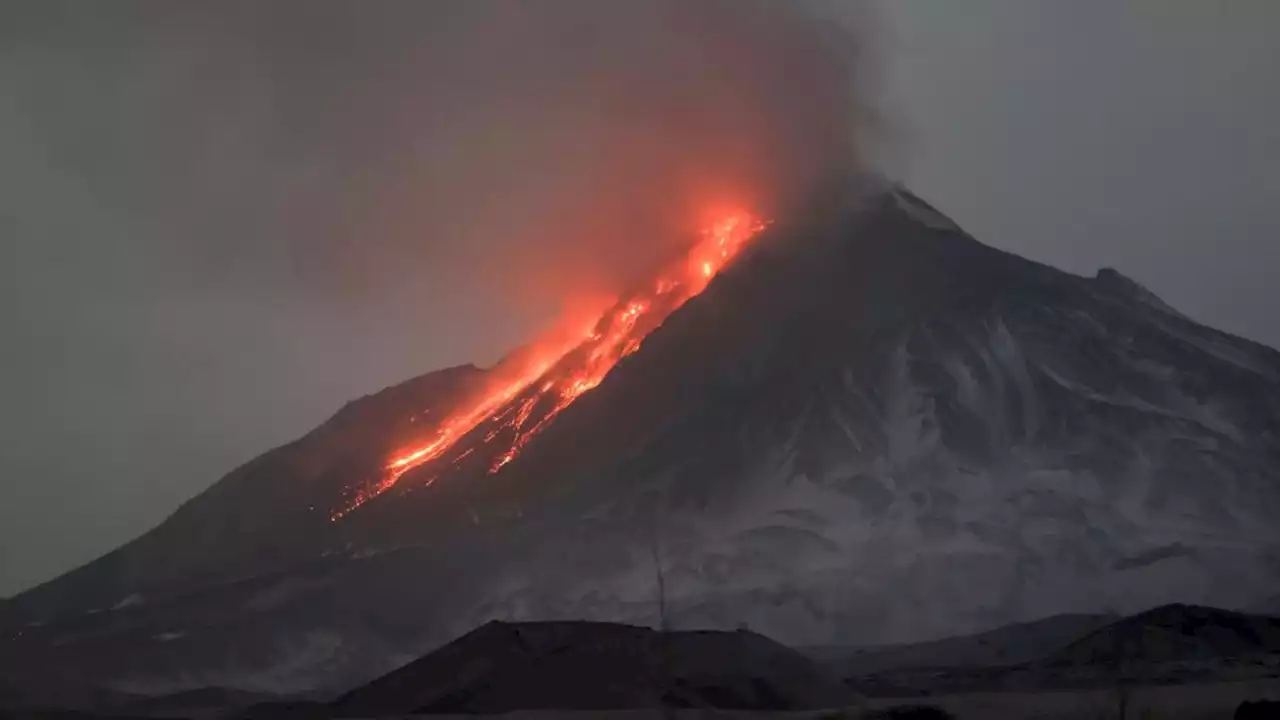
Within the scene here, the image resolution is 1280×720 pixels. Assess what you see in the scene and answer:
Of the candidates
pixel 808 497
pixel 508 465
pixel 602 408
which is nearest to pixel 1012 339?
pixel 808 497

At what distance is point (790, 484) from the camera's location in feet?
391

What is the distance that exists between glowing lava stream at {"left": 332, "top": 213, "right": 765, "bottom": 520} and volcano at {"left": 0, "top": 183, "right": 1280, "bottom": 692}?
36 centimetres

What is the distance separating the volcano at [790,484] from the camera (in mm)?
107562

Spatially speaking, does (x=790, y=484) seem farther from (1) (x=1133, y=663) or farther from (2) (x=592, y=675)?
(2) (x=592, y=675)

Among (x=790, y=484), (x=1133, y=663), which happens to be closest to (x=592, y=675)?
(x=1133, y=663)

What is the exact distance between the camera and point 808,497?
117 metres

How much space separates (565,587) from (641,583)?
6.03 metres

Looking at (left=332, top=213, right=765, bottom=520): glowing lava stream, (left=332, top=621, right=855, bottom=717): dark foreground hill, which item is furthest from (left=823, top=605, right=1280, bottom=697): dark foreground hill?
(left=332, top=213, right=765, bottom=520): glowing lava stream

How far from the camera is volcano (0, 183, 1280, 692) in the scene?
353 feet

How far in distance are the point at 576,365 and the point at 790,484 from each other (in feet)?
106

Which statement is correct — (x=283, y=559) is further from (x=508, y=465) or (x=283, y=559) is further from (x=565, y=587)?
(x=565, y=587)

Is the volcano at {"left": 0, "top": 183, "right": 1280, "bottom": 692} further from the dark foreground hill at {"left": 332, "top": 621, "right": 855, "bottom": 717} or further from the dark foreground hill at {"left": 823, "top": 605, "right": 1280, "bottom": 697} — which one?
the dark foreground hill at {"left": 332, "top": 621, "right": 855, "bottom": 717}

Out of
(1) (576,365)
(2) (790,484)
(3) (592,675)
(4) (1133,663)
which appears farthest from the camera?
(1) (576,365)

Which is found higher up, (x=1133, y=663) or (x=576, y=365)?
(x=576, y=365)
